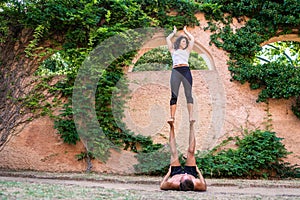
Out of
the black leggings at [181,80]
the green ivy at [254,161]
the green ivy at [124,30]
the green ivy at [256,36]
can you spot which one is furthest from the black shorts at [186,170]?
the green ivy at [256,36]

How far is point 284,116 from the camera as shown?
5.84m

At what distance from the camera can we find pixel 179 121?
6.04 m

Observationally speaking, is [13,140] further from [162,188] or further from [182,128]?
[162,188]

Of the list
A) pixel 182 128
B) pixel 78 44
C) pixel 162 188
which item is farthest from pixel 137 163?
pixel 78 44

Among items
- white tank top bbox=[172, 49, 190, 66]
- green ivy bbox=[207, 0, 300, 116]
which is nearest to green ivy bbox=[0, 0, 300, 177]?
green ivy bbox=[207, 0, 300, 116]

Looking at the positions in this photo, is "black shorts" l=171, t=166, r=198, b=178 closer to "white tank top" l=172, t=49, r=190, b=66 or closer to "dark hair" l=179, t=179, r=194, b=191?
"dark hair" l=179, t=179, r=194, b=191

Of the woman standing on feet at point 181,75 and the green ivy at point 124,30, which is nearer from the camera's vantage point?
the woman standing on feet at point 181,75

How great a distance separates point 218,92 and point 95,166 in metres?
2.61

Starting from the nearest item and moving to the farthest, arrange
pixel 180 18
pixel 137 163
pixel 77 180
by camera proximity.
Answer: pixel 77 180, pixel 137 163, pixel 180 18

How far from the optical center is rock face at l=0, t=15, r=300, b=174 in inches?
231

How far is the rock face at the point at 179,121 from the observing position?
5.86 meters

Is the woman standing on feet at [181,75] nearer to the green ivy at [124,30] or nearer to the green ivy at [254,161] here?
the green ivy at [254,161]

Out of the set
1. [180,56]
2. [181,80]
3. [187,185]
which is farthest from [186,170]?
[180,56]

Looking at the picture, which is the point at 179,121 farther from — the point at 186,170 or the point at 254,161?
the point at 186,170
